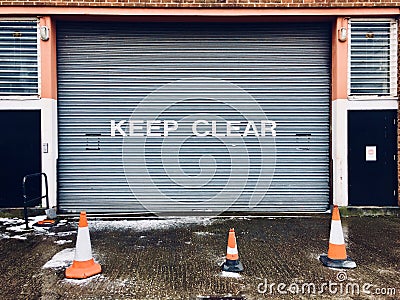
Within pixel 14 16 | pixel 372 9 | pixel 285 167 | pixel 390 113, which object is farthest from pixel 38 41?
pixel 390 113

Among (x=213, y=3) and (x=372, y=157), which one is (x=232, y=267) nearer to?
(x=372, y=157)

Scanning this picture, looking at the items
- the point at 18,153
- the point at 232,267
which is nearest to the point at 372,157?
the point at 232,267

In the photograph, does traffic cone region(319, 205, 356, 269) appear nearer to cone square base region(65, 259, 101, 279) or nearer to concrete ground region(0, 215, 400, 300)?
concrete ground region(0, 215, 400, 300)

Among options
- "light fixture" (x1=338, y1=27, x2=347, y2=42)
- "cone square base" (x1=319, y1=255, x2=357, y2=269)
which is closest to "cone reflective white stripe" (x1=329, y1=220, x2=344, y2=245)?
"cone square base" (x1=319, y1=255, x2=357, y2=269)

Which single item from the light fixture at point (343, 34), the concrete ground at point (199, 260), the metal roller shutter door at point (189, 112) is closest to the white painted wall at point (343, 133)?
the metal roller shutter door at point (189, 112)

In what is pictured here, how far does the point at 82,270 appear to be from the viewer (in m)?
4.79

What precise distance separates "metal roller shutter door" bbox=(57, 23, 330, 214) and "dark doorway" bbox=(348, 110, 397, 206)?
583 mm

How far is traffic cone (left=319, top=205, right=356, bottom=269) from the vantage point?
5094 millimetres

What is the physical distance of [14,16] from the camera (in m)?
8.18

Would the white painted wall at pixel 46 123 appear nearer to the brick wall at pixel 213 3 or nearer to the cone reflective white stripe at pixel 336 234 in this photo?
the brick wall at pixel 213 3

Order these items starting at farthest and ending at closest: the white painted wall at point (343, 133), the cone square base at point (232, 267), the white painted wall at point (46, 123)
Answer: the white painted wall at point (343, 133) → the white painted wall at point (46, 123) → the cone square base at point (232, 267)

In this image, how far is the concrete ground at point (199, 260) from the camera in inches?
173

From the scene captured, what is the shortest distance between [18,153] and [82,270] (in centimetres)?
450

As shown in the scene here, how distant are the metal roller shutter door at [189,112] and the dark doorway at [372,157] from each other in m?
0.58
